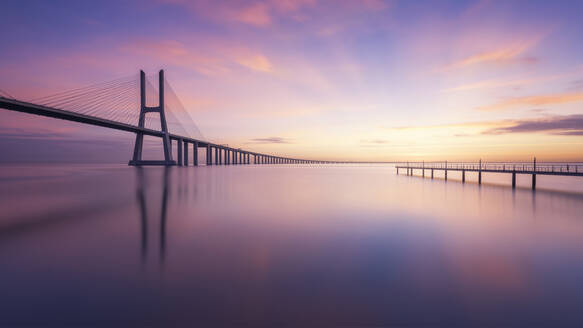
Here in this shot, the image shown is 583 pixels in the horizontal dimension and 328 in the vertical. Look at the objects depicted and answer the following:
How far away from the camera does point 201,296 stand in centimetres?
468

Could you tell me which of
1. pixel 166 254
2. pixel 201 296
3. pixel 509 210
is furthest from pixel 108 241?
pixel 509 210

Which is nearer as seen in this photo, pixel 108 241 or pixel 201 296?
pixel 201 296

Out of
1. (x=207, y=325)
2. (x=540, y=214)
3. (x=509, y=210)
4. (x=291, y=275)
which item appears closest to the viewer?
(x=207, y=325)

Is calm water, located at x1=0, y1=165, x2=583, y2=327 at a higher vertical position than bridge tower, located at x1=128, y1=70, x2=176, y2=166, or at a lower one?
lower

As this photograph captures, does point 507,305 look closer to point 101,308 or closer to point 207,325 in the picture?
point 207,325

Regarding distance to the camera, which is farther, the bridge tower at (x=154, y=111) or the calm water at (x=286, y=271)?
the bridge tower at (x=154, y=111)

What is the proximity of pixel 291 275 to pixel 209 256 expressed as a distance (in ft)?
7.87

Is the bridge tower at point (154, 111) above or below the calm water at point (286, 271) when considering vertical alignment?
above

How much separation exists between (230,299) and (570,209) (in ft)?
68.3

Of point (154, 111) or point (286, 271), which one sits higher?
point (154, 111)

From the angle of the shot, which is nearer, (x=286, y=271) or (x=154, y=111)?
(x=286, y=271)

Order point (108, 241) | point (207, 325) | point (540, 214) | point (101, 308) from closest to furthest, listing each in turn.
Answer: point (207, 325), point (101, 308), point (108, 241), point (540, 214)

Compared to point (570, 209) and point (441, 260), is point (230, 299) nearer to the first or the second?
point (441, 260)

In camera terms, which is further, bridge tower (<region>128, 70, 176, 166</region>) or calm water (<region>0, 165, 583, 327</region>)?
bridge tower (<region>128, 70, 176, 166</region>)
